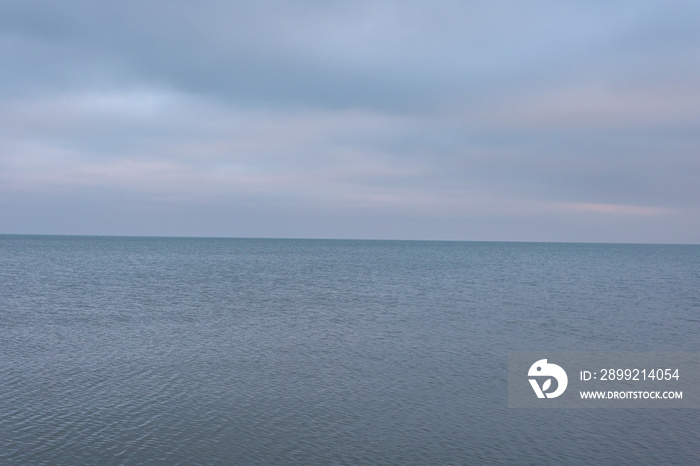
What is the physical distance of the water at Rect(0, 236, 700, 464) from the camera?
30516 millimetres

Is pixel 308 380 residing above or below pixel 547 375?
below

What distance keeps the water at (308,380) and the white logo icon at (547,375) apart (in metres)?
3.05

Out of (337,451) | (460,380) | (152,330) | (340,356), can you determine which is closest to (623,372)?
(460,380)

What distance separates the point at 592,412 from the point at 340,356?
78.2 feet

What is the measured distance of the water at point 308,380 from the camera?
30516mm

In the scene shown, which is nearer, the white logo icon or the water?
the water

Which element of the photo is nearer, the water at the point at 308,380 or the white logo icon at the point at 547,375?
the water at the point at 308,380

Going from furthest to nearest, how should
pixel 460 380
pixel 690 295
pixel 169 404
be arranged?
pixel 690 295, pixel 460 380, pixel 169 404

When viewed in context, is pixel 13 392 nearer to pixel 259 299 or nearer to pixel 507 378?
pixel 507 378

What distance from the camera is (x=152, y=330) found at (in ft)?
200

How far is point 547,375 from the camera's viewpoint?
1820 inches

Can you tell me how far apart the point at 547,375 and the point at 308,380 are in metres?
22.5

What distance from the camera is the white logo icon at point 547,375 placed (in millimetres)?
41531

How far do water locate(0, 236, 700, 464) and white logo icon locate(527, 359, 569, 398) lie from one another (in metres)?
3.05
